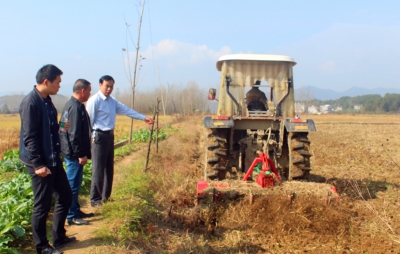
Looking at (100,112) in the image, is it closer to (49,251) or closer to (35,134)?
(35,134)

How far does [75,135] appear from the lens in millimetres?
4141

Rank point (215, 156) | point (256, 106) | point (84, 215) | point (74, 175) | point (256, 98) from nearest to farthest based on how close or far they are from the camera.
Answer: point (74, 175)
point (84, 215)
point (215, 156)
point (256, 106)
point (256, 98)

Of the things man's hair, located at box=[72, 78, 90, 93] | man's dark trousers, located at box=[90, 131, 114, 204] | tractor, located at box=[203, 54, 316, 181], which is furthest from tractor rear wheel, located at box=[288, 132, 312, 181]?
man's hair, located at box=[72, 78, 90, 93]

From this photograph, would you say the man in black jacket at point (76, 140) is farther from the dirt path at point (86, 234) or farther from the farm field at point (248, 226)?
the farm field at point (248, 226)

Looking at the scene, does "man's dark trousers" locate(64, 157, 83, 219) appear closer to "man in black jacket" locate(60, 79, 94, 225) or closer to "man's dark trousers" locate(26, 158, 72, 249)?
"man in black jacket" locate(60, 79, 94, 225)

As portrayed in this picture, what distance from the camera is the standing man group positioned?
4766 mm

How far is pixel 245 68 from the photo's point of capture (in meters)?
6.54

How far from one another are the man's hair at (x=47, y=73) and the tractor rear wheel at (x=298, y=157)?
390cm

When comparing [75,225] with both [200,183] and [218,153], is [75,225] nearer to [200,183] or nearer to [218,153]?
[200,183]

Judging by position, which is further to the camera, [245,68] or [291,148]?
[245,68]

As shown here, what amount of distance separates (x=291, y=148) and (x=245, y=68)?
172cm

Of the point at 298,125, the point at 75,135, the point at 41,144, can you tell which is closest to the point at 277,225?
the point at 298,125

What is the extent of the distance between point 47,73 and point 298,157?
4.03 metres

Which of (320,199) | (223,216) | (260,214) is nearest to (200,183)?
(223,216)
